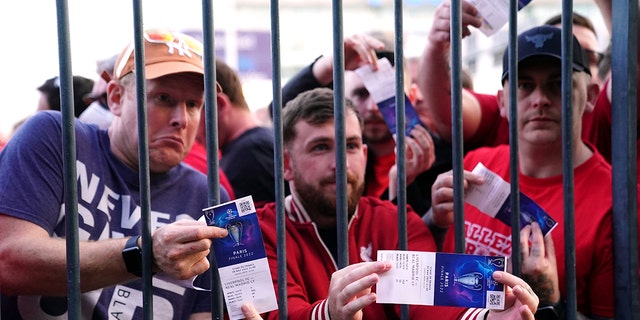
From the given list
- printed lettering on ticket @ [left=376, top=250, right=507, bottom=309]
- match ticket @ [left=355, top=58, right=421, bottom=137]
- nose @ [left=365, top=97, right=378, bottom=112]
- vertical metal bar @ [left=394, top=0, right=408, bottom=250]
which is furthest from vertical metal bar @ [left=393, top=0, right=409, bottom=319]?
nose @ [left=365, top=97, right=378, bottom=112]

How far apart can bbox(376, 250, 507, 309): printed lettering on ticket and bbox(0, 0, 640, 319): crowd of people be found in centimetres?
3

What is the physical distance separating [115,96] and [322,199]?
2.61ft

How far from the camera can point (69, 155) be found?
1613 mm

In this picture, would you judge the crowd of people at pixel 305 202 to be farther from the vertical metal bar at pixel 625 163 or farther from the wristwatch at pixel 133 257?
the vertical metal bar at pixel 625 163

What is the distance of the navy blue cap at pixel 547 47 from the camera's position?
2.45 m

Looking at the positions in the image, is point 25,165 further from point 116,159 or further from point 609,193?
point 609,193

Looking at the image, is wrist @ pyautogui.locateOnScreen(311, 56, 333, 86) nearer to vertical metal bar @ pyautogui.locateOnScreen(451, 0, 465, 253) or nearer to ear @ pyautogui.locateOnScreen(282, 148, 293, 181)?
ear @ pyautogui.locateOnScreen(282, 148, 293, 181)

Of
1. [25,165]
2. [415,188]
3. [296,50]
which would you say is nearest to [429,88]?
[415,188]

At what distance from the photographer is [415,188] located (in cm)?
313

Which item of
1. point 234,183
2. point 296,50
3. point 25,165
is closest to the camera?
point 25,165

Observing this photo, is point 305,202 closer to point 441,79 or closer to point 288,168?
point 288,168

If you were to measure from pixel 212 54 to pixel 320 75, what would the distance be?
153 cm

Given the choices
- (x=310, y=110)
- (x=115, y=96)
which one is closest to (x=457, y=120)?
(x=310, y=110)

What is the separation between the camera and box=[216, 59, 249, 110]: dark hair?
3688 mm
